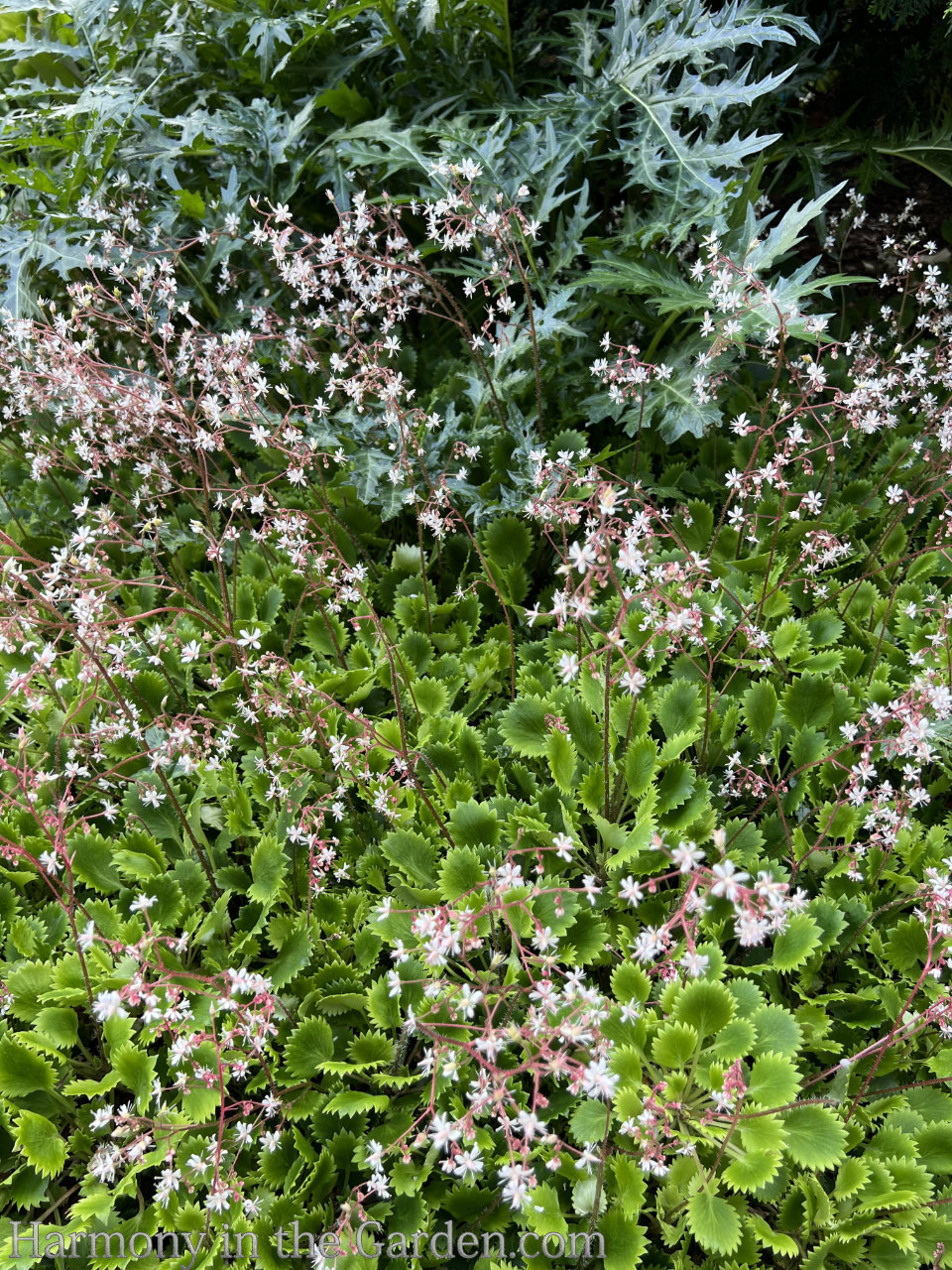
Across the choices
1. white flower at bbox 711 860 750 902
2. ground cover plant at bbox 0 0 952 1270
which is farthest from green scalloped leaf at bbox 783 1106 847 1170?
white flower at bbox 711 860 750 902

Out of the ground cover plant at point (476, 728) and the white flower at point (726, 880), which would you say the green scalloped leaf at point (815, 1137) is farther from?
the white flower at point (726, 880)

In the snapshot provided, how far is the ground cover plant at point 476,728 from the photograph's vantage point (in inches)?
62.4

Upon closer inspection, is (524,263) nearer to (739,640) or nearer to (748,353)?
(748,353)

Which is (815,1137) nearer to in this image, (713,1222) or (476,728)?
(713,1222)

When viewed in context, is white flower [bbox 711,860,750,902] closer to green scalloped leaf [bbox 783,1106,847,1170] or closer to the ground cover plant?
the ground cover plant

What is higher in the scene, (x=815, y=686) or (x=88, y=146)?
(x=88, y=146)

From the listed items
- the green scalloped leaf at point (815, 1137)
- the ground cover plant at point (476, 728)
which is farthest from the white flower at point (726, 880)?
the green scalloped leaf at point (815, 1137)

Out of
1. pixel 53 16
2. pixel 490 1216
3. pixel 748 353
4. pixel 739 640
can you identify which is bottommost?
pixel 490 1216

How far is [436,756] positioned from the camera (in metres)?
2.22

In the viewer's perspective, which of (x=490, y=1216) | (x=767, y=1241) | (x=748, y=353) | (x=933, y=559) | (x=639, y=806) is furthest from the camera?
(x=748, y=353)

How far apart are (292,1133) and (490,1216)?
16.9 inches

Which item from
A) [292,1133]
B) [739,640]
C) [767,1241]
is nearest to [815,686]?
[739,640]

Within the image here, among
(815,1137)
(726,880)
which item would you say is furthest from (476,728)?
(726,880)

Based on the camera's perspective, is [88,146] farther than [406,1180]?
Yes
